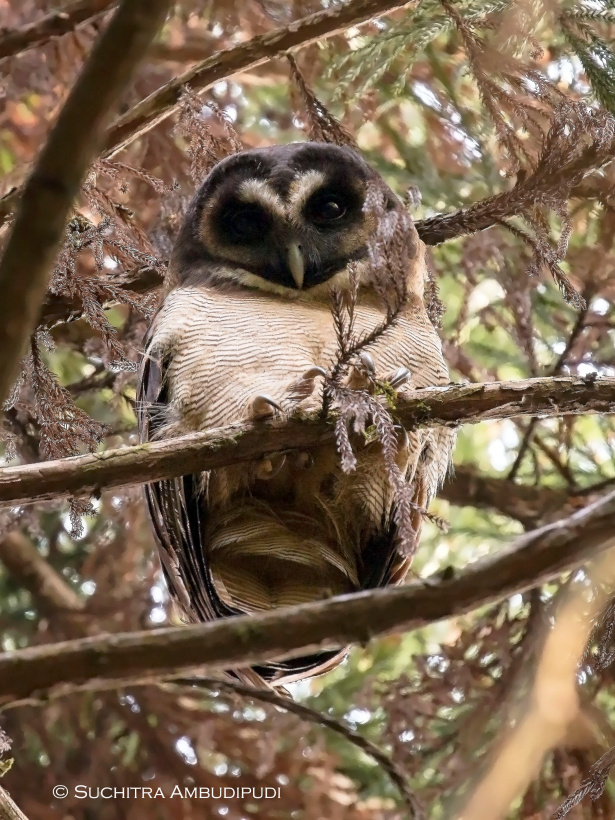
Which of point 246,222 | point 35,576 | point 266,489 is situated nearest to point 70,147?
point 266,489

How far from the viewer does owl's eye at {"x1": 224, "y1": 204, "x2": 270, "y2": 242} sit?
10.8 feet

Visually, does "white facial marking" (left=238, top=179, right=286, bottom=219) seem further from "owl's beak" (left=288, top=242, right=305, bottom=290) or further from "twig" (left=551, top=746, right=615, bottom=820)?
"twig" (left=551, top=746, right=615, bottom=820)

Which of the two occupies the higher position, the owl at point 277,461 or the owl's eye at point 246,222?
the owl's eye at point 246,222

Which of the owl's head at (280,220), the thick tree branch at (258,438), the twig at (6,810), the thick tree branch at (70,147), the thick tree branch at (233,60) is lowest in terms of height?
the twig at (6,810)

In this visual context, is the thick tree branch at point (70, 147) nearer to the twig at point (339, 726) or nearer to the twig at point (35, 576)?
the twig at point (339, 726)

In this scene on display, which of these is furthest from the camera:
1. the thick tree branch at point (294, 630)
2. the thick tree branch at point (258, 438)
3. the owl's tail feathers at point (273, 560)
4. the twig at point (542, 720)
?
the owl's tail feathers at point (273, 560)

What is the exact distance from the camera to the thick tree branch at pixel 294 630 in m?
1.19

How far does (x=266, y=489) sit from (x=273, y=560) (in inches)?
7.6

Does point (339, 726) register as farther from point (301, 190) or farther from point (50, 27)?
point (50, 27)

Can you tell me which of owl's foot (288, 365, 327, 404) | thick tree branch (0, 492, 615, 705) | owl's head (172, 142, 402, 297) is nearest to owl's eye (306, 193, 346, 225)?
owl's head (172, 142, 402, 297)

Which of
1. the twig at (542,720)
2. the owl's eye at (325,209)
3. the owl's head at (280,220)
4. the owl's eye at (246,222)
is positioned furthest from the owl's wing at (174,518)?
the twig at (542,720)

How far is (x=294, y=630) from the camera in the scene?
4.05 feet

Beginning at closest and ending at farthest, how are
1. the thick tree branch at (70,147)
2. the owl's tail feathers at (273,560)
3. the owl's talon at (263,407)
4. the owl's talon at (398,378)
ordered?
the thick tree branch at (70,147) → the owl's talon at (263,407) → the owl's talon at (398,378) → the owl's tail feathers at (273,560)

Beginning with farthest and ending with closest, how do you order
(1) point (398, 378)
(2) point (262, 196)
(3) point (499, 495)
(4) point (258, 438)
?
1. (3) point (499, 495)
2. (2) point (262, 196)
3. (1) point (398, 378)
4. (4) point (258, 438)
